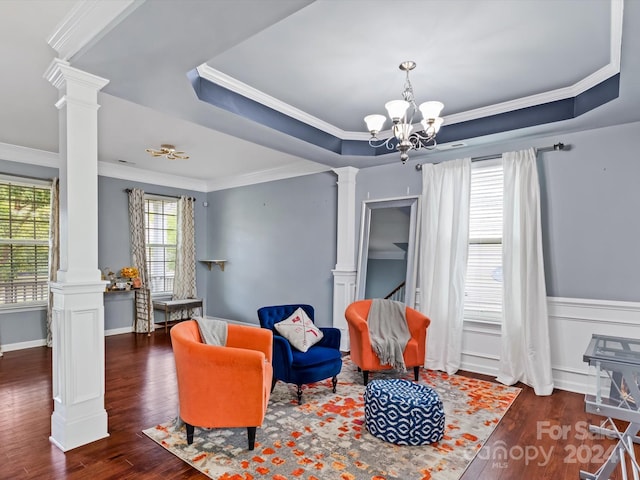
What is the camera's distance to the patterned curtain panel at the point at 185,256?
709 cm

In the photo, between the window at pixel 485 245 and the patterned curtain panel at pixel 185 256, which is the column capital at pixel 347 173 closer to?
the window at pixel 485 245

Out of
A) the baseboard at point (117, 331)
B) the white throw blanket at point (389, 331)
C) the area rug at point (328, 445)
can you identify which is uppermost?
the white throw blanket at point (389, 331)

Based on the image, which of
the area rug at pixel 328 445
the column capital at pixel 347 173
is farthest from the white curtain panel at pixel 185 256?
the area rug at pixel 328 445

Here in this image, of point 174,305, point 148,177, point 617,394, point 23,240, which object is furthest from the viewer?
point 148,177

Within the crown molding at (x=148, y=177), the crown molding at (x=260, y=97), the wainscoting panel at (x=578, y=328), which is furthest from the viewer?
the crown molding at (x=148, y=177)

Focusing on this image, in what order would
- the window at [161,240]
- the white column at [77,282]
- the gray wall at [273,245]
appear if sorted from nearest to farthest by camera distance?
the white column at [77,282]
the gray wall at [273,245]
the window at [161,240]

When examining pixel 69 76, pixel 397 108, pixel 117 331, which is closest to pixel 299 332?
pixel 397 108

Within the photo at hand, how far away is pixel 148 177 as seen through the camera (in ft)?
21.8

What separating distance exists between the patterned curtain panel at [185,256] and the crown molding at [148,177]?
12.2 inches

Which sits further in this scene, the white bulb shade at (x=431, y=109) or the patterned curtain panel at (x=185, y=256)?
the patterned curtain panel at (x=185, y=256)

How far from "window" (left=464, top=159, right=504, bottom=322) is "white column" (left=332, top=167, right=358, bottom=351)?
1.59 metres

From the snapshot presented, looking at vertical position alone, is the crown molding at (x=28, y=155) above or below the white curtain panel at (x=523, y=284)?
above

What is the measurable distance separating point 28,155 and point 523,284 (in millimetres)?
6647

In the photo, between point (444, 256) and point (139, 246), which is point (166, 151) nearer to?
point (139, 246)
